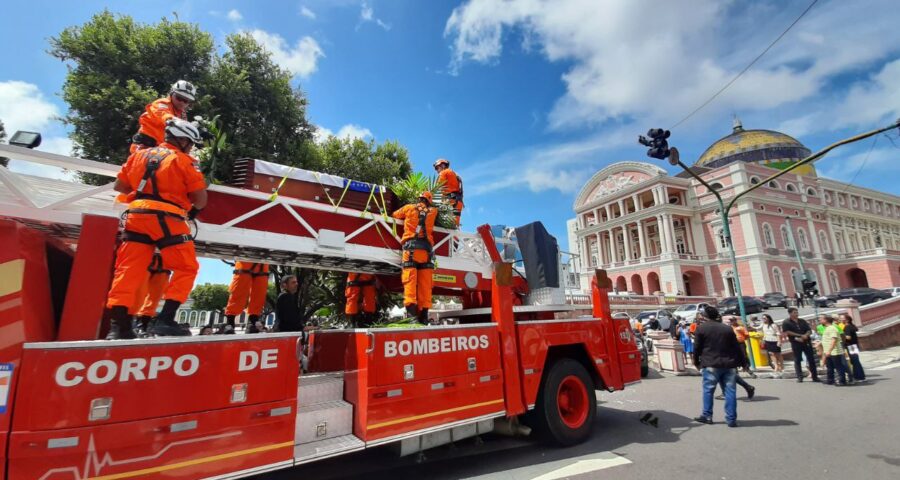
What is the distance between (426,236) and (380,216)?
676 mm

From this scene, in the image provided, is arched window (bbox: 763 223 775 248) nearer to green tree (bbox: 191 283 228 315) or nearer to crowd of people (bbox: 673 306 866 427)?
crowd of people (bbox: 673 306 866 427)

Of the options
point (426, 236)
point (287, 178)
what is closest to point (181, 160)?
point (287, 178)

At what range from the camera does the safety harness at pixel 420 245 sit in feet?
17.7

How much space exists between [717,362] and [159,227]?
7.71 metres

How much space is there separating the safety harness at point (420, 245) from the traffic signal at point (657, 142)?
7385 millimetres

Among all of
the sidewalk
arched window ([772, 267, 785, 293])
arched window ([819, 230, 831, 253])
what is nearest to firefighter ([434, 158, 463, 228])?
the sidewalk

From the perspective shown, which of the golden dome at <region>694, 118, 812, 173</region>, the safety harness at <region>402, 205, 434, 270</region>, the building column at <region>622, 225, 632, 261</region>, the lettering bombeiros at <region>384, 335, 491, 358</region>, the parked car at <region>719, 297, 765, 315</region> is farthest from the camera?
the golden dome at <region>694, 118, 812, 173</region>

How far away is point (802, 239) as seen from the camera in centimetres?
4953

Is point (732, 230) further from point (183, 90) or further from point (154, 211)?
point (154, 211)

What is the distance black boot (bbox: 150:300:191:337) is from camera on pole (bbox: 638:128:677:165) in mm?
10364

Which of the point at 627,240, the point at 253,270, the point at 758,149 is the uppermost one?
the point at 758,149

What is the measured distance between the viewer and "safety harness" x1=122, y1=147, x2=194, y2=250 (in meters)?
3.24

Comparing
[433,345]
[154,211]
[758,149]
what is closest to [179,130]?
[154,211]

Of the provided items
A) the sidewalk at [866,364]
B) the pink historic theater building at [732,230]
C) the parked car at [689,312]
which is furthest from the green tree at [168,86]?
the pink historic theater building at [732,230]
